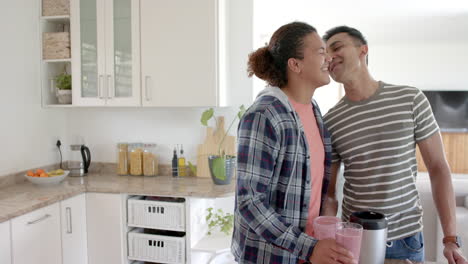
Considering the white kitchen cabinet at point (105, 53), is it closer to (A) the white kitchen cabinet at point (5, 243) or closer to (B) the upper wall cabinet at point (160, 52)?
(B) the upper wall cabinet at point (160, 52)

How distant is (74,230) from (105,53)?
119 centimetres

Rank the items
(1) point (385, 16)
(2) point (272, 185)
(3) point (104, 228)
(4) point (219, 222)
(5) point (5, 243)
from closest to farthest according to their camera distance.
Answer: (2) point (272, 185) < (5) point (5, 243) < (3) point (104, 228) < (4) point (219, 222) < (1) point (385, 16)

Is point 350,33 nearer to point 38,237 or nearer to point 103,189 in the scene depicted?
point 103,189

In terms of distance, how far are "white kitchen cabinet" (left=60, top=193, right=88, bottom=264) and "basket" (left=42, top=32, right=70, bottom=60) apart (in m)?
1.07

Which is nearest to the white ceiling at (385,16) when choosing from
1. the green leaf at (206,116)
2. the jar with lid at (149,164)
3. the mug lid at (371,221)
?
the green leaf at (206,116)

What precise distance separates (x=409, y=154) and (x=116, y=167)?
230 cm

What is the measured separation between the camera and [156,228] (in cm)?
250

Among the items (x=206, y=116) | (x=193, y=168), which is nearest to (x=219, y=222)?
(x=193, y=168)

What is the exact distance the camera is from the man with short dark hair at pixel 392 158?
4.73ft

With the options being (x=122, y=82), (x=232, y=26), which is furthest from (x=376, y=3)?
(x=122, y=82)

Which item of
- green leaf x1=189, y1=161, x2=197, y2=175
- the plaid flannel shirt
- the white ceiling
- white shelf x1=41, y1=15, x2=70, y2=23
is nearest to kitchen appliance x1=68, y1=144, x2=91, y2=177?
green leaf x1=189, y1=161, x2=197, y2=175

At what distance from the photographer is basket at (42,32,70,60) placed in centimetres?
291

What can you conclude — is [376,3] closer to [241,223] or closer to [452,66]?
[452,66]

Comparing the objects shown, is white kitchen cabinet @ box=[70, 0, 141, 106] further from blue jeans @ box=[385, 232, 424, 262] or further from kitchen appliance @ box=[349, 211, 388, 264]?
kitchen appliance @ box=[349, 211, 388, 264]
